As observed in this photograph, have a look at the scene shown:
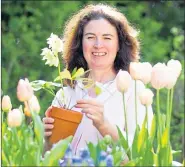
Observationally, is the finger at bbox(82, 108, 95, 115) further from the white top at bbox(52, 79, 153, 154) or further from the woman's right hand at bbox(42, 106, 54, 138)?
the white top at bbox(52, 79, 153, 154)

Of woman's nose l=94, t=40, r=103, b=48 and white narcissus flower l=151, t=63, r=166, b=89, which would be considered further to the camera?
woman's nose l=94, t=40, r=103, b=48

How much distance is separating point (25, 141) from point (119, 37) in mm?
1095

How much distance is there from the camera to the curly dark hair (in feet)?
9.67

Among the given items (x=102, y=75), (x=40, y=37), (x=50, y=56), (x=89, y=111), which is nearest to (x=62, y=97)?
(x=50, y=56)

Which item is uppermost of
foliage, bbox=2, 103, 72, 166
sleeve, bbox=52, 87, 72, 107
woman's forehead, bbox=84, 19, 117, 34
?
woman's forehead, bbox=84, 19, 117, 34

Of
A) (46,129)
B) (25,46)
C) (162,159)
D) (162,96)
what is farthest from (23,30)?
(162,159)

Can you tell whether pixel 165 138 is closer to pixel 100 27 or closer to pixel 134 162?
pixel 134 162

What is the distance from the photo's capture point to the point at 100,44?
2.77m

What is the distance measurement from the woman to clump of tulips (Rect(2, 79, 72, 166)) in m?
0.54

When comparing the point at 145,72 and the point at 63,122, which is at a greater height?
the point at 145,72

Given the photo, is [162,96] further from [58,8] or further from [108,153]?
→ [108,153]

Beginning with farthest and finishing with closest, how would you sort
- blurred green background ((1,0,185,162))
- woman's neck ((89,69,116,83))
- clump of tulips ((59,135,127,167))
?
1. blurred green background ((1,0,185,162))
2. woman's neck ((89,69,116,83))
3. clump of tulips ((59,135,127,167))

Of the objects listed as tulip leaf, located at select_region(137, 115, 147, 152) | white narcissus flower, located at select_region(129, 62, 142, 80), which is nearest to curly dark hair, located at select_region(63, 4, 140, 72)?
white narcissus flower, located at select_region(129, 62, 142, 80)

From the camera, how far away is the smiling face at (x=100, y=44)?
280cm
